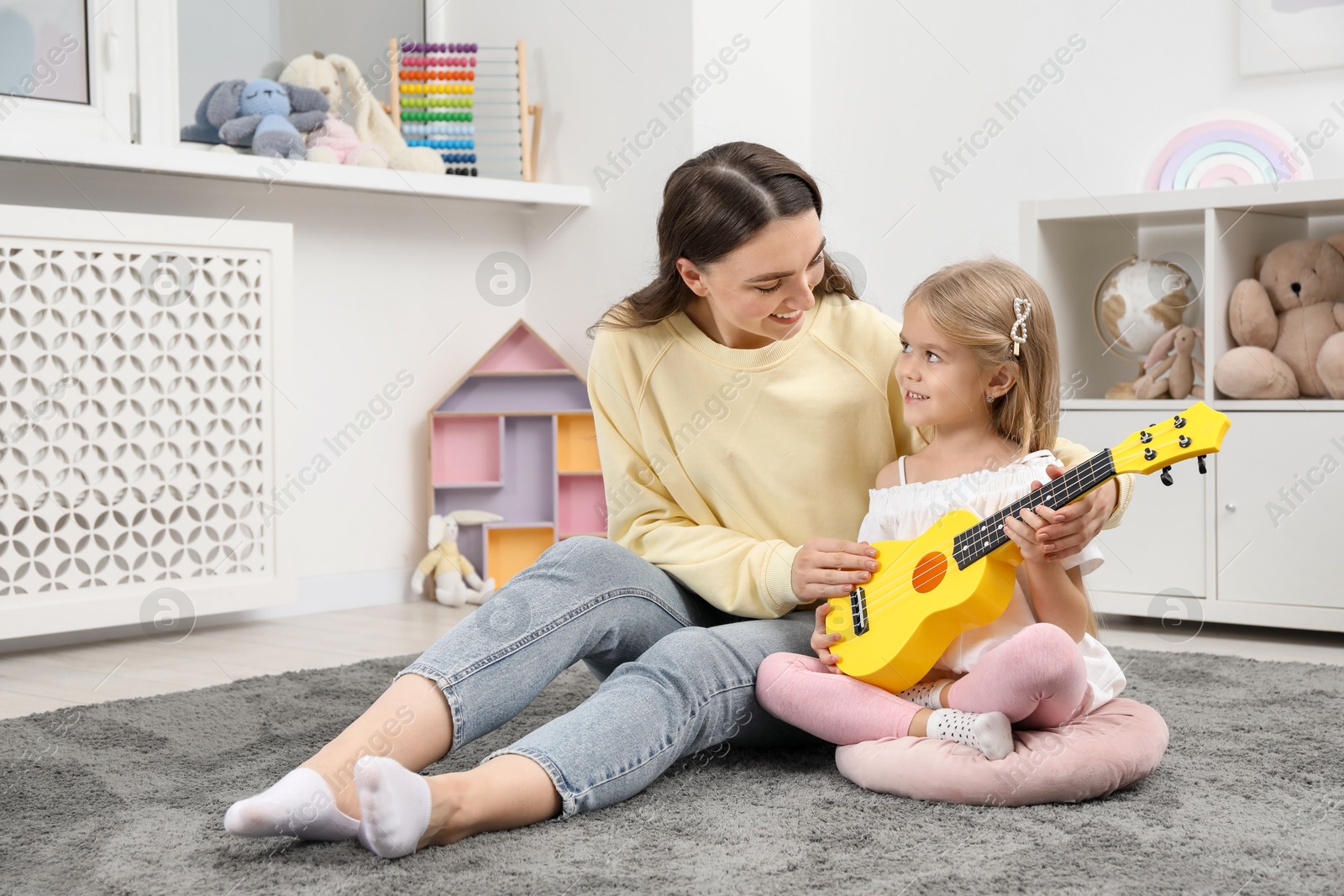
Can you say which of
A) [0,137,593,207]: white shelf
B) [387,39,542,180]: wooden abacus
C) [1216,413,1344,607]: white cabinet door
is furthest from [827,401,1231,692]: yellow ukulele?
[387,39,542,180]: wooden abacus

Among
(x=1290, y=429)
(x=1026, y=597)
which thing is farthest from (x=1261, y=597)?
(x=1026, y=597)

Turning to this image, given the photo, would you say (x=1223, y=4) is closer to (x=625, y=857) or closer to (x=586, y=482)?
(x=586, y=482)

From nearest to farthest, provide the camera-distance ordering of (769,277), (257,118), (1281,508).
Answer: (769,277)
(1281,508)
(257,118)

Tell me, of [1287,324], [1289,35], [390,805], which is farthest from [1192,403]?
[390,805]

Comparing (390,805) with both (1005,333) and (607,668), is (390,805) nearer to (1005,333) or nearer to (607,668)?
(607,668)

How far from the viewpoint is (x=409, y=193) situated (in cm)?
243

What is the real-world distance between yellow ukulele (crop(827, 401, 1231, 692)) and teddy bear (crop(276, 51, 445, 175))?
5.25 ft

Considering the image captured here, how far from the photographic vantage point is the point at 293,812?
901 millimetres

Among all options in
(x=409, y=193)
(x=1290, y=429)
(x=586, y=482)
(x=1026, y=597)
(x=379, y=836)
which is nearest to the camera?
(x=379, y=836)

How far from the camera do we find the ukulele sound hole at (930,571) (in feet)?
3.65

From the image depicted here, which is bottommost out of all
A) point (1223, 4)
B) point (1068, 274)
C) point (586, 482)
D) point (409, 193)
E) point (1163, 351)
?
point (586, 482)

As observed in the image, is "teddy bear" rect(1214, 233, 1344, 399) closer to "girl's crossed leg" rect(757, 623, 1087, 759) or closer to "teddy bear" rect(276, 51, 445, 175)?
"girl's crossed leg" rect(757, 623, 1087, 759)

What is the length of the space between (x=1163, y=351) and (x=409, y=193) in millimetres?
1394

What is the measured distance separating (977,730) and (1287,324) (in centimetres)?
129
